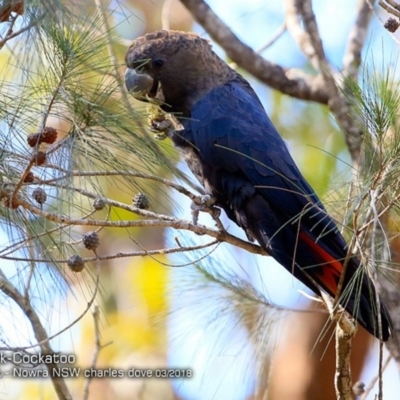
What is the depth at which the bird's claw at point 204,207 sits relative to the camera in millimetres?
2179

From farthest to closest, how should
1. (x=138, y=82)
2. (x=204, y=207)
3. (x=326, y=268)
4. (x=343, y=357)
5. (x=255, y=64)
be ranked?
(x=255, y=64)
(x=138, y=82)
(x=204, y=207)
(x=326, y=268)
(x=343, y=357)

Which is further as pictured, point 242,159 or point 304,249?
point 242,159

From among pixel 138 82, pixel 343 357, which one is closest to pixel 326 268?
pixel 343 357

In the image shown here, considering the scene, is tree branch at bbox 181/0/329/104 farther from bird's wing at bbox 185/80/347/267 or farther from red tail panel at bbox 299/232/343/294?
red tail panel at bbox 299/232/343/294

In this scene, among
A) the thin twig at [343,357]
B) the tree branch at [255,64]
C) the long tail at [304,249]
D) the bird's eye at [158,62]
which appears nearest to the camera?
the thin twig at [343,357]

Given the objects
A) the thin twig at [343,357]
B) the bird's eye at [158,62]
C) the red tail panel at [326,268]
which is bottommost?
the thin twig at [343,357]

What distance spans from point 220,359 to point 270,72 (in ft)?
4.80

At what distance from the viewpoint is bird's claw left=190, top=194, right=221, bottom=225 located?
2.18 m

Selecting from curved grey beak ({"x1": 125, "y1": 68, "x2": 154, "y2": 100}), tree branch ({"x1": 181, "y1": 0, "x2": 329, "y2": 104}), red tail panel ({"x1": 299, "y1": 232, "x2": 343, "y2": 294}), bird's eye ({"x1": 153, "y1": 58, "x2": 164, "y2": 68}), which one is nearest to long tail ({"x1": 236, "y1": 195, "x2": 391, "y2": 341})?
red tail panel ({"x1": 299, "y1": 232, "x2": 343, "y2": 294})

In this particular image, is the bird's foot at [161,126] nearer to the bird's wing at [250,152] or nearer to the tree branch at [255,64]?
the bird's wing at [250,152]

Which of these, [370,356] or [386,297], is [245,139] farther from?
[370,356]

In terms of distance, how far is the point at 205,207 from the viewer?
7.46 feet

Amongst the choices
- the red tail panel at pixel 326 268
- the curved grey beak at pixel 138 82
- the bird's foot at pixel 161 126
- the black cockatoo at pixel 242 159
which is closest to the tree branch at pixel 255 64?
the black cockatoo at pixel 242 159

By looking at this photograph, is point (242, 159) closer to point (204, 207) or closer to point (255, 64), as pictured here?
point (204, 207)
